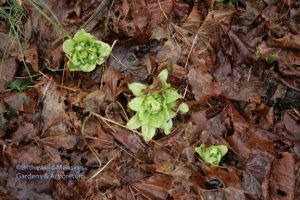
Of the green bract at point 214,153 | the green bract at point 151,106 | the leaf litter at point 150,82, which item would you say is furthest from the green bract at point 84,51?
the green bract at point 214,153

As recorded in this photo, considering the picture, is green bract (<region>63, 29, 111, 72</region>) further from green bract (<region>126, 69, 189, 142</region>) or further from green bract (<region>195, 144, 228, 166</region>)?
green bract (<region>195, 144, 228, 166</region>)

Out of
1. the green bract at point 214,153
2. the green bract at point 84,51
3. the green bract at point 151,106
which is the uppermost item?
the green bract at point 84,51

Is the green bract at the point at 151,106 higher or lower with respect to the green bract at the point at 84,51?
lower

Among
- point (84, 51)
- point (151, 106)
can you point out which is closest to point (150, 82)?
point (151, 106)

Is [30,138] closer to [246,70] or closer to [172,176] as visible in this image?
[172,176]

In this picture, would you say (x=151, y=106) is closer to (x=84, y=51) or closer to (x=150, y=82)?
(x=150, y=82)

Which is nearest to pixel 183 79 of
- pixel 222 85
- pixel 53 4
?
pixel 222 85

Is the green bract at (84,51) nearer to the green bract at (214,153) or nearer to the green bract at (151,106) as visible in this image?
the green bract at (151,106)
